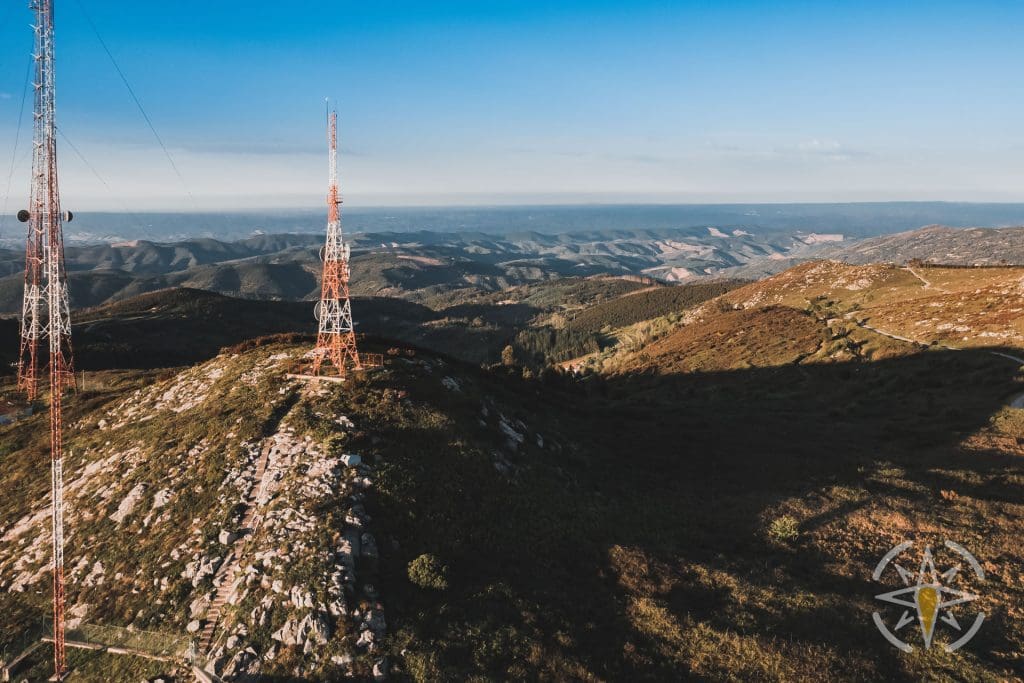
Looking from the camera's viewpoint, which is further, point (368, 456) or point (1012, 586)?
point (368, 456)

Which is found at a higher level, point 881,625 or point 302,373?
point 302,373

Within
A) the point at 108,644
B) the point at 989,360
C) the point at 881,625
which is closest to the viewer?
the point at 108,644

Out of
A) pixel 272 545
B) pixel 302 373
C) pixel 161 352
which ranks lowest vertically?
pixel 161 352

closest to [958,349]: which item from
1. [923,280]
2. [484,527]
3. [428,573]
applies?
[923,280]

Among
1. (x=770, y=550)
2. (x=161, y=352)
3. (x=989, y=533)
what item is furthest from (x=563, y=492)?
(x=161, y=352)

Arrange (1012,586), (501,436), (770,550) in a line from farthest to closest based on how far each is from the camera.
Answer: (501,436) → (770,550) → (1012,586)

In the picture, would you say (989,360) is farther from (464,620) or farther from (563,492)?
(464,620)

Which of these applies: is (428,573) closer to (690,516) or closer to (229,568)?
(229,568)
